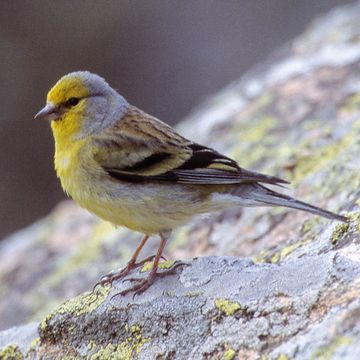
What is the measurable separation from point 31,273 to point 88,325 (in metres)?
2.82

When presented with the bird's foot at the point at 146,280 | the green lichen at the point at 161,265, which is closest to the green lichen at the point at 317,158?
the green lichen at the point at 161,265

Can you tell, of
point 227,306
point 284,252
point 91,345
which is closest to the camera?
point 227,306

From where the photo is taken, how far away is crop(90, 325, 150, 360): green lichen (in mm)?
4305

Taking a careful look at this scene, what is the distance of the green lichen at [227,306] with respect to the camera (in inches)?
163

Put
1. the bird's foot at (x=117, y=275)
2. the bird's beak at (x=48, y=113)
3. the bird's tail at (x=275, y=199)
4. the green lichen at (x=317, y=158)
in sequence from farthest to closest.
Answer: the green lichen at (x=317, y=158)
the bird's beak at (x=48, y=113)
the bird's foot at (x=117, y=275)
the bird's tail at (x=275, y=199)

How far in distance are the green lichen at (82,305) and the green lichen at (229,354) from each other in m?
1.01

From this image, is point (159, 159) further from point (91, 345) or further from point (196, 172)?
point (91, 345)

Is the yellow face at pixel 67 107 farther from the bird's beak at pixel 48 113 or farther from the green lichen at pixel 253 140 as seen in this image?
the green lichen at pixel 253 140

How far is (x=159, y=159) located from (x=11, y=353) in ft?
5.36

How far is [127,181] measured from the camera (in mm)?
5379

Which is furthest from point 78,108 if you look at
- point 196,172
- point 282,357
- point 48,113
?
point 282,357

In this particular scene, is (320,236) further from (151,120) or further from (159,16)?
(159,16)

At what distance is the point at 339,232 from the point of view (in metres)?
4.66

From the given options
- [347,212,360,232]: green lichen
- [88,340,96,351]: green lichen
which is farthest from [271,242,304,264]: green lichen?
[88,340,96,351]: green lichen
